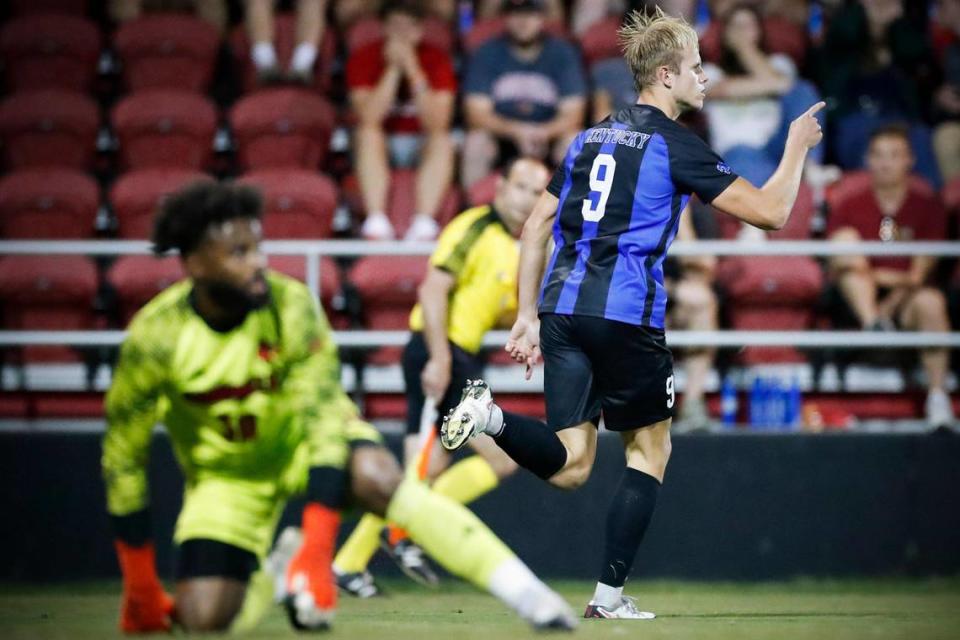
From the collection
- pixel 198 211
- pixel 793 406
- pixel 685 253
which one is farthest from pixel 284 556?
pixel 793 406

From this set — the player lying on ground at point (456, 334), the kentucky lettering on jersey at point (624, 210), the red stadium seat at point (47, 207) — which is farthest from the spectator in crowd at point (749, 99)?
the kentucky lettering on jersey at point (624, 210)

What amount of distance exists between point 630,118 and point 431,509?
2.16m

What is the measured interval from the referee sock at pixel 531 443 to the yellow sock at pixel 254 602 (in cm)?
110

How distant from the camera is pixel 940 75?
11.4m

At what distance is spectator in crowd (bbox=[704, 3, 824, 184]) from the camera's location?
10375 millimetres

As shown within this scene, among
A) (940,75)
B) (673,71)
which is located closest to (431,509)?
(673,71)

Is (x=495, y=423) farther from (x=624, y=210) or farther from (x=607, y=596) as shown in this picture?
(x=624, y=210)

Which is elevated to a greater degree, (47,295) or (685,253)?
(685,253)

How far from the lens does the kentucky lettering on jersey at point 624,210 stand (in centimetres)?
596

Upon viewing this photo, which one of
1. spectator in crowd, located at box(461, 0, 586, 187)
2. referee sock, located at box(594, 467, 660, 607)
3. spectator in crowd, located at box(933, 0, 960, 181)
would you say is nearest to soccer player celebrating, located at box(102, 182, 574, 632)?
referee sock, located at box(594, 467, 660, 607)

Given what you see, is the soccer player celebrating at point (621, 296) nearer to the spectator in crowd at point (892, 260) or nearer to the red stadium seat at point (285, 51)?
the spectator in crowd at point (892, 260)

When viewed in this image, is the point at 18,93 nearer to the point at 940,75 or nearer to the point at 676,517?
the point at 676,517

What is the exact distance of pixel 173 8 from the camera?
11141 millimetres

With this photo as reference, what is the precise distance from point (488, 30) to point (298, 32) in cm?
136
